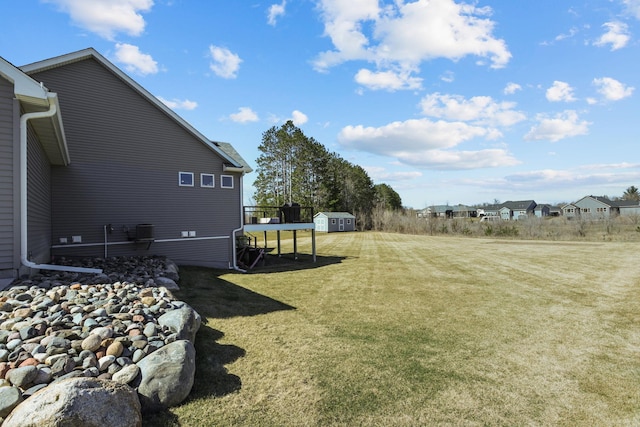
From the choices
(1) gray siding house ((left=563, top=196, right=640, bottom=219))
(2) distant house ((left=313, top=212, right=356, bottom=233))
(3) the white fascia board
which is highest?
(3) the white fascia board

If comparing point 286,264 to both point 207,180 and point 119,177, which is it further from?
point 119,177

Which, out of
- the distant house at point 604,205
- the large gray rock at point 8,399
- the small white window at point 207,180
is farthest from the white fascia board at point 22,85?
the distant house at point 604,205

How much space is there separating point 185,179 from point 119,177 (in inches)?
86.3

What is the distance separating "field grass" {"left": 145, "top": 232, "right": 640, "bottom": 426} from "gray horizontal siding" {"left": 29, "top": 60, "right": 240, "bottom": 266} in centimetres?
251

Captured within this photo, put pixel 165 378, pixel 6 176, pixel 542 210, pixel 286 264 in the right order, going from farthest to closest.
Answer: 1. pixel 542 210
2. pixel 286 264
3. pixel 6 176
4. pixel 165 378

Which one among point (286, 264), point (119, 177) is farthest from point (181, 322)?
point (286, 264)

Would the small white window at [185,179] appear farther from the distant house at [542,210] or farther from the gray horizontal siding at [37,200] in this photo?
the distant house at [542,210]

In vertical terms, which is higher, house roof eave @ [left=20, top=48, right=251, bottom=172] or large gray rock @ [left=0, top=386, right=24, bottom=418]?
house roof eave @ [left=20, top=48, right=251, bottom=172]

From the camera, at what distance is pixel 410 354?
5262 mm

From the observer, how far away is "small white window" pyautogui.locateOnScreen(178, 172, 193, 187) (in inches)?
480

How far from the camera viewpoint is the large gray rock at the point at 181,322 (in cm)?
448

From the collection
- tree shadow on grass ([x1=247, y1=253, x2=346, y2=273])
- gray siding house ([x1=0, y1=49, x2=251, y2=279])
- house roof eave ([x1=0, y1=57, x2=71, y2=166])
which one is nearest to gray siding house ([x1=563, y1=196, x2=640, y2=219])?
tree shadow on grass ([x1=247, y1=253, x2=346, y2=273])

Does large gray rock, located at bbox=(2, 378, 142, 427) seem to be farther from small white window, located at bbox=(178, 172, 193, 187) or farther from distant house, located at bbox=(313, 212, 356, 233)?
distant house, located at bbox=(313, 212, 356, 233)

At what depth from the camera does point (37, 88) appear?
5.39 metres
